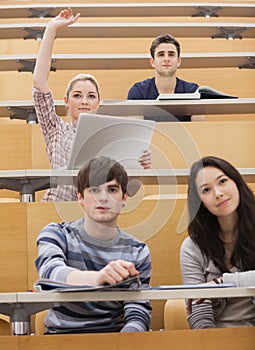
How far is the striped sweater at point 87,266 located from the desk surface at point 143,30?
1295 millimetres

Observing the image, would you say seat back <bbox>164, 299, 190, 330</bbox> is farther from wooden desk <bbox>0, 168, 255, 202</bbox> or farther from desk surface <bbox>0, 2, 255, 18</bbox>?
desk surface <bbox>0, 2, 255, 18</bbox>

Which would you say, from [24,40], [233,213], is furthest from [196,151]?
[24,40]

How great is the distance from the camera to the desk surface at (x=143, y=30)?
235 centimetres

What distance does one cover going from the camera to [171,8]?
253cm

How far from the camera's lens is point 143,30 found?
2381 mm

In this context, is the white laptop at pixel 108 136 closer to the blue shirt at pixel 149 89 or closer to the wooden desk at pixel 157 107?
the wooden desk at pixel 157 107

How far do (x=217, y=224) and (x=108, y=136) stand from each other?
208 mm

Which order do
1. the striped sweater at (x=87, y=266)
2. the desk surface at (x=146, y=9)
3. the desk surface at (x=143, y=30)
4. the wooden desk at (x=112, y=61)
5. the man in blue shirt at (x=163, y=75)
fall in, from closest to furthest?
the striped sweater at (x=87, y=266)
the man in blue shirt at (x=163, y=75)
the wooden desk at (x=112, y=61)
the desk surface at (x=143, y=30)
the desk surface at (x=146, y=9)

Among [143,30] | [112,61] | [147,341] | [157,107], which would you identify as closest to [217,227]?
[147,341]

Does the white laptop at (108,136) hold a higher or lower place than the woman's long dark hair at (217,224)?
higher

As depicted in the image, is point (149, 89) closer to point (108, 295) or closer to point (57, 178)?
point (57, 178)

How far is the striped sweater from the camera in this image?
3.48 ft

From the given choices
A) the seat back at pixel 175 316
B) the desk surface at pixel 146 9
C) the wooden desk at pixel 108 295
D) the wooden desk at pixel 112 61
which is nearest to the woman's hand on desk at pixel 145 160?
the seat back at pixel 175 316

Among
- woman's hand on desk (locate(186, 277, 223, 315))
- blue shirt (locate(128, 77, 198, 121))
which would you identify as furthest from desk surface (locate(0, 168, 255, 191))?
blue shirt (locate(128, 77, 198, 121))
